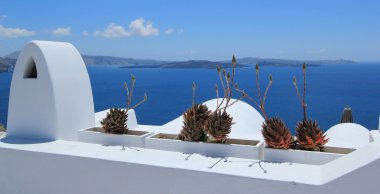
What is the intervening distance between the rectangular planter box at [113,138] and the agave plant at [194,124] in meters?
0.50

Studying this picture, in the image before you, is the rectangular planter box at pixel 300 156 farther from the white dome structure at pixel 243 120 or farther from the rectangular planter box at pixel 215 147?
the white dome structure at pixel 243 120

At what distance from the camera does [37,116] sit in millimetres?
4664

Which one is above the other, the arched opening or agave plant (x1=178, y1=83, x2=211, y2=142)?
the arched opening

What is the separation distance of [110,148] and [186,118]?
951mm

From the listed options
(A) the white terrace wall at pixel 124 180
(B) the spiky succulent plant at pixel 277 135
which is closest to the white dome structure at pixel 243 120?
(A) the white terrace wall at pixel 124 180

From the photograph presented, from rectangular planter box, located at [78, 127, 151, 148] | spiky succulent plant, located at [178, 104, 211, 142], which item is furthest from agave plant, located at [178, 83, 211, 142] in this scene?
rectangular planter box, located at [78, 127, 151, 148]

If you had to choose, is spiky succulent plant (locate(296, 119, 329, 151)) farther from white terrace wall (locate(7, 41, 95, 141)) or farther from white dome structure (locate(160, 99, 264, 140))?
white dome structure (locate(160, 99, 264, 140))

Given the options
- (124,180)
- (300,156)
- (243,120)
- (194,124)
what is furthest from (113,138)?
(243,120)

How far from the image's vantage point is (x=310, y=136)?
137 inches

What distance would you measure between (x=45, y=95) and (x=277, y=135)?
9.92 ft

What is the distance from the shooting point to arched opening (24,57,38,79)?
15.8 feet

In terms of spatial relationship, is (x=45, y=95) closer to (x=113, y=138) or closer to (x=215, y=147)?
(x=113, y=138)

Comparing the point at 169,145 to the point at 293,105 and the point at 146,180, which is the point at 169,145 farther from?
the point at 293,105

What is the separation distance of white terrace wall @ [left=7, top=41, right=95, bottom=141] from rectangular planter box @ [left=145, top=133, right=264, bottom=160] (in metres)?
1.39
